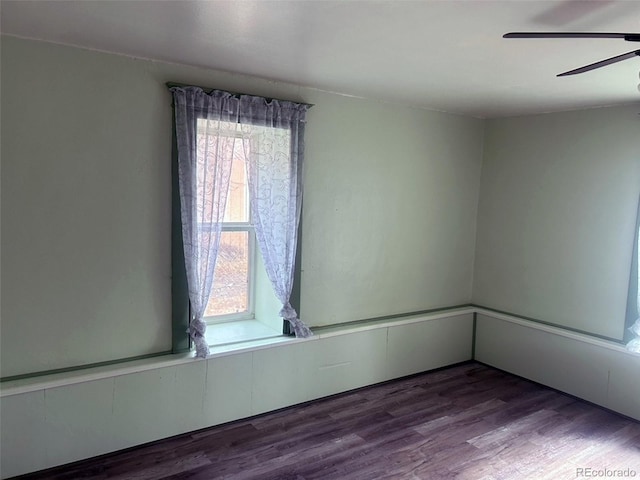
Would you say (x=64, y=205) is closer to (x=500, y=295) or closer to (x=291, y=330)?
(x=291, y=330)

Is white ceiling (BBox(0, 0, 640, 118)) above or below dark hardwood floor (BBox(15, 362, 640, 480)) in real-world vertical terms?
above

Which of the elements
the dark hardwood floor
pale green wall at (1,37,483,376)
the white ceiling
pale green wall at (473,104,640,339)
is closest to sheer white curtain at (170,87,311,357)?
pale green wall at (1,37,483,376)

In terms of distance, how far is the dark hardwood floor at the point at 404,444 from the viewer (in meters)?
2.82

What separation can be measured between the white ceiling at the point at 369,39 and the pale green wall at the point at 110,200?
0.24 m

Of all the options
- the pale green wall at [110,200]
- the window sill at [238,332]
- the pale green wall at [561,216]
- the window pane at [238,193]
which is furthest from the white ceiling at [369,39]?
the window sill at [238,332]

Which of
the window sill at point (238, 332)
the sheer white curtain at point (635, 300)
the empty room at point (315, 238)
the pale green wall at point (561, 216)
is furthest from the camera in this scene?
the pale green wall at point (561, 216)

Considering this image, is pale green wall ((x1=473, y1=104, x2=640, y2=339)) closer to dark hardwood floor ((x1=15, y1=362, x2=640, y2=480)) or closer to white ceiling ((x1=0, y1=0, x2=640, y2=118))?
white ceiling ((x1=0, y1=0, x2=640, y2=118))

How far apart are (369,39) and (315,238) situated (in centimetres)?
175

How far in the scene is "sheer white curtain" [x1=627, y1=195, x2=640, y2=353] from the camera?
3612 millimetres

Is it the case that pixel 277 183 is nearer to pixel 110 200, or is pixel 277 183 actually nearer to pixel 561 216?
pixel 110 200

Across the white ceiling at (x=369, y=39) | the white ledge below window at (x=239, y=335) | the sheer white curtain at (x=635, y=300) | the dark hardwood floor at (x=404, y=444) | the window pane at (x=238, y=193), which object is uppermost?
the white ceiling at (x=369, y=39)

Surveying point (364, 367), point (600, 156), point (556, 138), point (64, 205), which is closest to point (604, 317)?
point (600, 156)

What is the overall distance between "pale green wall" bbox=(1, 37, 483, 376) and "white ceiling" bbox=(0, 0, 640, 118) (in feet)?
0.78

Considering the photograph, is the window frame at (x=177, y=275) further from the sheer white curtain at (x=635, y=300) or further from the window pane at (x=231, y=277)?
the sheer white curtain at (x=635, y=300)
